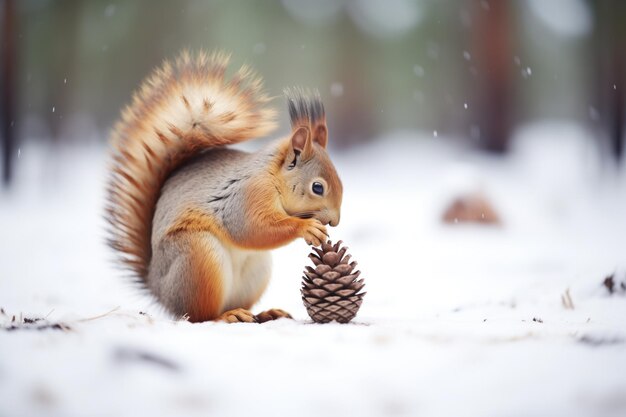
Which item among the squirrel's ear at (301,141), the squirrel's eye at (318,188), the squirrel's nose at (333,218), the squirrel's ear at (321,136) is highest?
the squirrel's ear at (321,136)

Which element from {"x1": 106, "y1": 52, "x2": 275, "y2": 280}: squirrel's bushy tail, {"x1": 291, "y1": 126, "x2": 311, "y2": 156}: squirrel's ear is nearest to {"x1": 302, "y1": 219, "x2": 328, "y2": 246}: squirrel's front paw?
{"x1": 291, "y1": 126, "x2": 311, "y2": 156}: squirrel's ear

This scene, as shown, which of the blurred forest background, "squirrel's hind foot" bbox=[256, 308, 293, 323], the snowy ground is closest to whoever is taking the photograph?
the snowy ground

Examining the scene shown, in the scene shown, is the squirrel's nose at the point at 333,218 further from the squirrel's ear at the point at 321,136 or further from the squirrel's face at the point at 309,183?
the squirrel's ear at the point at 321,136

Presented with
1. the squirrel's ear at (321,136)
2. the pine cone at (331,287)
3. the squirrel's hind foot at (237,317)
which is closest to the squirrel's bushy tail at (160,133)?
the squirrel's ear at (321,136)

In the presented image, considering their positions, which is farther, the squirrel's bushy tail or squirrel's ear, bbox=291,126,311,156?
the squirrel's bushy tail

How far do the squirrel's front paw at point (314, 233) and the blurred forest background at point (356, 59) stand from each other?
1.12 meters

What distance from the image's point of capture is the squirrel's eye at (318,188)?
1.03 meters

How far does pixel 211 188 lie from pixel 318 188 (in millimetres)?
Answer: 211

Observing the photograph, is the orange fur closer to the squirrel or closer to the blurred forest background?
the squirrel

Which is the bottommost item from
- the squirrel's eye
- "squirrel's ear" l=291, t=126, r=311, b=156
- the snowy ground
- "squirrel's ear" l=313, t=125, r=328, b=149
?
the snowy ground

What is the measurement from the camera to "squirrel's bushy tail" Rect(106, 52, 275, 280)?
3.88ft

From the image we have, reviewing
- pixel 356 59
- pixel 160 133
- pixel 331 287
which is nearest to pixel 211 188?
pixel 160 133

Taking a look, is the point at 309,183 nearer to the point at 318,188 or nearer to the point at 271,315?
the point at 318,188

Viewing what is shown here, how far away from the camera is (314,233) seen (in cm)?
97
